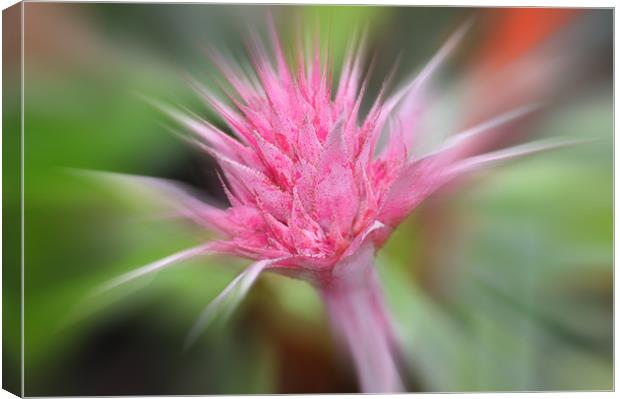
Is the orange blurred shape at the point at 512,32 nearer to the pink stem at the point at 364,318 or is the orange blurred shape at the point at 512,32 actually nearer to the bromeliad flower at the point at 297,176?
the bromeliad flower at the point at 297,176

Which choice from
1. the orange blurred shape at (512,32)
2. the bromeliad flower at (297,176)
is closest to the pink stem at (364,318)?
the bromeliad flower at (297,176)

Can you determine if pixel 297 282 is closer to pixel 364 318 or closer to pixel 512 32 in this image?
pixel 364 318

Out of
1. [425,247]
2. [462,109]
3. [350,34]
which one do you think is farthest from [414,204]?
[350,34]

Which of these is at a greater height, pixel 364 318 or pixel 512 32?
pixel 512 32

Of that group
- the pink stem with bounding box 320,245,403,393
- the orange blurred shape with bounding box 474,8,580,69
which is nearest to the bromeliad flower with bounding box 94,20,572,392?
the pink stem with bounding box 320,245,403,393

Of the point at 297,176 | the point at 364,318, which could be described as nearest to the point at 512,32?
the point at 297,176

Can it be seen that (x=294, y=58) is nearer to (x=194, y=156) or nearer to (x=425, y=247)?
(x=194, y=156)
